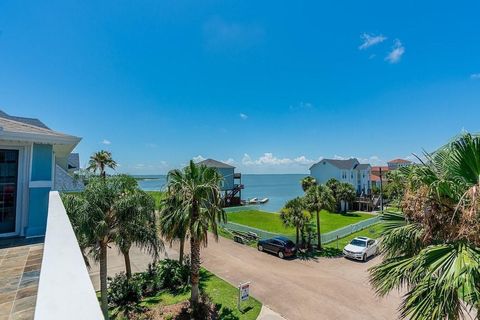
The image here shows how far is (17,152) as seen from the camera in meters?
4.89

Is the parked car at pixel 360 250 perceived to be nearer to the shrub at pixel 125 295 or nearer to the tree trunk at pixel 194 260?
the tree trunk at pixel 194 260

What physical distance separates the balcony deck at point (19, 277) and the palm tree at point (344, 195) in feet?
131

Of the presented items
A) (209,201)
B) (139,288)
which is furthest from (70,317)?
(139,288)

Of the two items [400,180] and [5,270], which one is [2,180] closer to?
[5,270]

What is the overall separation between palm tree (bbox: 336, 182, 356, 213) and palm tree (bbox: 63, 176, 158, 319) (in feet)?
113

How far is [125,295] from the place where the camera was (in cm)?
1255

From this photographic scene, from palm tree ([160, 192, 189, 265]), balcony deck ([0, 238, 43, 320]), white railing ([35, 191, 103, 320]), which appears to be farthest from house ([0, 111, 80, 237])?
palm tree ([160, 192, 189, 265])

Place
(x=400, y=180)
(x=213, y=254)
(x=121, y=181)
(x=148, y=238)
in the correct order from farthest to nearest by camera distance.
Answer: (x=213, y=254)
(x=148, y=238)
(x=121, y=181)
(x=400, y=180)

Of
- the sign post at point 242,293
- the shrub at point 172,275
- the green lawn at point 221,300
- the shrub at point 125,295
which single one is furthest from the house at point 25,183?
the shrub at point 172,275

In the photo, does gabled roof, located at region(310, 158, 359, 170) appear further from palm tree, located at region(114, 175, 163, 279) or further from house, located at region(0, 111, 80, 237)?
house, located at region(0, 111, 80, 237)

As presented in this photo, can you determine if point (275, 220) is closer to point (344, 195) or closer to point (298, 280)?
point (344, 195)

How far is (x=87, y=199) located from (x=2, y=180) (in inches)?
209

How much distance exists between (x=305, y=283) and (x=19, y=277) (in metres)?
14.5

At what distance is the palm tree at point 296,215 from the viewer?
20.1 metres
